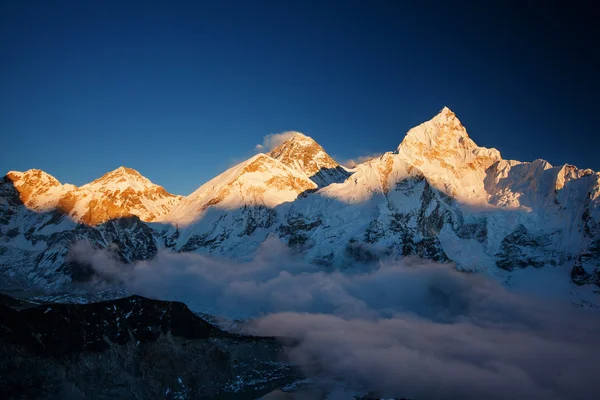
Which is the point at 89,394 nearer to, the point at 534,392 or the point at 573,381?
the point at 534,392

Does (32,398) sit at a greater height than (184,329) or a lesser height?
lesser

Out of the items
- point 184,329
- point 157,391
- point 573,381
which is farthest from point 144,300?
point 573,381

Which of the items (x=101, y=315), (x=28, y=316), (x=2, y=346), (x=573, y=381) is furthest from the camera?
(x=573, y=381)

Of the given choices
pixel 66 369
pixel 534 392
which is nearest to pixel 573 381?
pixel 534 392

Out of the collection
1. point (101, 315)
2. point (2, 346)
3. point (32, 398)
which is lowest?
point (32, 398)

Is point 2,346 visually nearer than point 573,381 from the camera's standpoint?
Yes

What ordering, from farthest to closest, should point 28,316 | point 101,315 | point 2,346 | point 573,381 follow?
point 573,381 < point 101,315 < point 28,316 < point 2,346

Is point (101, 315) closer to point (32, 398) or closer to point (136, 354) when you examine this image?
point (136, 354)
